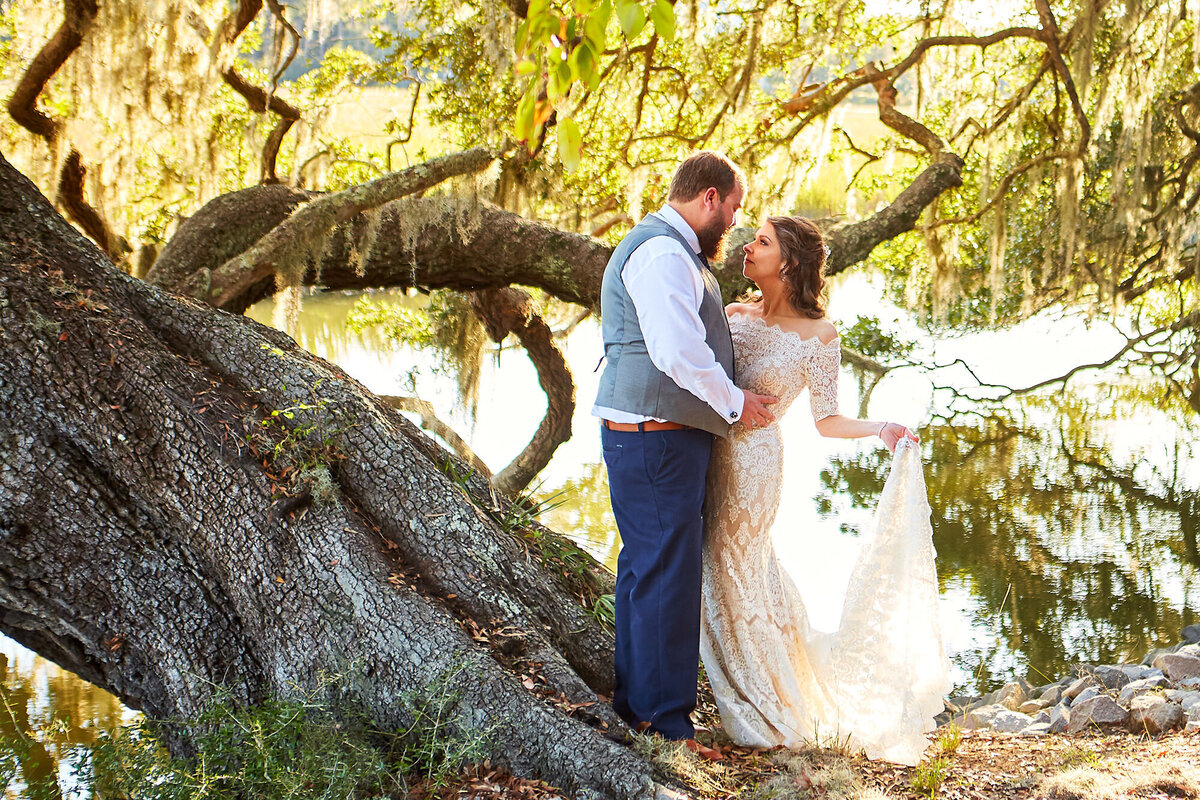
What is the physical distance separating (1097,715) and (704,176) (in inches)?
123

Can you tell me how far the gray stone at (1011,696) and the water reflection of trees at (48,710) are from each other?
16.5 feet

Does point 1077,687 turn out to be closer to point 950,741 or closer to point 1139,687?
point 1139,687

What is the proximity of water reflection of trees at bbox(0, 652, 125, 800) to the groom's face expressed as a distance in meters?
3.83

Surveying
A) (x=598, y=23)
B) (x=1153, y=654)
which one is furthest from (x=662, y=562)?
(x=1153, y=654)

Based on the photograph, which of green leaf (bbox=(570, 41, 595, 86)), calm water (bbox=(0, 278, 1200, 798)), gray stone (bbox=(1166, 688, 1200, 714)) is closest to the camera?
green leaf (bbox=(570, 41, 595, 86))

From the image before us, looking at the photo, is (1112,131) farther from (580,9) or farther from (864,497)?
(580,9)

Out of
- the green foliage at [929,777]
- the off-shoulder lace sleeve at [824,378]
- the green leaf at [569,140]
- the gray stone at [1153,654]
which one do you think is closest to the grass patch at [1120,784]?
the green foliage at [929,777]

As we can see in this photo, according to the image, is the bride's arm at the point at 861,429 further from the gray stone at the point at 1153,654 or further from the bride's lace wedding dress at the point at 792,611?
the gray stone at the point at 1153,654

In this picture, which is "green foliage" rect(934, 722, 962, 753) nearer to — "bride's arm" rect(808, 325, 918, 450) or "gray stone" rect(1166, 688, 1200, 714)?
"bride's arm" rect(808, 325, 918, 450)

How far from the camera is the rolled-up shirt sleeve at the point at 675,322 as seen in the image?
2865mm

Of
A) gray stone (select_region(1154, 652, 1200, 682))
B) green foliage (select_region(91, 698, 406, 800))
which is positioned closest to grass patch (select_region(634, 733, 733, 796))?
green foliage (select_region(91, 698, 406, 800))

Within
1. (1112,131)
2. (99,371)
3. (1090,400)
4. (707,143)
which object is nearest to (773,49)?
(707,143)

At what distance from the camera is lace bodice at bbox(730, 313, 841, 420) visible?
3357 mm

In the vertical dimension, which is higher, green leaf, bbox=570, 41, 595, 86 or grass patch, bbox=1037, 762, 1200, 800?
green leaf, bbox=570, 41, 595, 86
